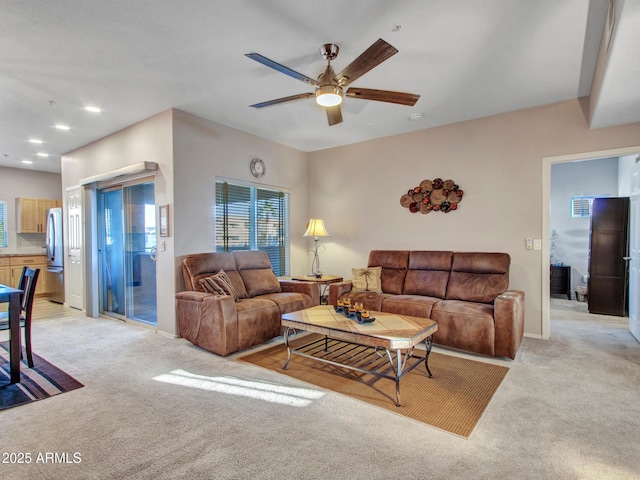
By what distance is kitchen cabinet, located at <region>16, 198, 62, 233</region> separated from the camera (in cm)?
706

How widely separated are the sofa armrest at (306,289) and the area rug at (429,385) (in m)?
1.08

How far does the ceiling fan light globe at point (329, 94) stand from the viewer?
2.64m

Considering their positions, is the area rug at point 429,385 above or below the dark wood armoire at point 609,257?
below

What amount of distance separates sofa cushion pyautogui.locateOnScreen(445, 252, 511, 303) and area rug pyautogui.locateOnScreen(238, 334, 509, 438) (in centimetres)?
85

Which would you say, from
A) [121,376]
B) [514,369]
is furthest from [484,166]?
[121,376]

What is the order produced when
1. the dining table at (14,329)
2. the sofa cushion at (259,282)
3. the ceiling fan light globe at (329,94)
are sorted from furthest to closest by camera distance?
the sofa cushion at (259,282) < the dining table at (14,329) < the ceiling fan light globe at (329,94)

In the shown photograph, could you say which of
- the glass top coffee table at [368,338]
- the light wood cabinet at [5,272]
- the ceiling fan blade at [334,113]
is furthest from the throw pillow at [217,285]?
the light wood cabinet at [5,272]

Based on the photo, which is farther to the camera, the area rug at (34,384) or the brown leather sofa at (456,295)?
the brown leather sofa at (456,295)

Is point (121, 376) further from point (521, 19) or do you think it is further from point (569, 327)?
point (569, 327)

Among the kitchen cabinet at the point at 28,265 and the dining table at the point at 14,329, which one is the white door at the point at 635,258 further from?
the kitchen cabinet at the point at 28,265

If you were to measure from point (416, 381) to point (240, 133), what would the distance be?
3902 mm

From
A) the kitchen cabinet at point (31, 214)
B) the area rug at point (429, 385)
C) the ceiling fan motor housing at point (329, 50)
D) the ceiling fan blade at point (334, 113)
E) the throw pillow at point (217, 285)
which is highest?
the ceiling fan motor housing at point (329, 50)

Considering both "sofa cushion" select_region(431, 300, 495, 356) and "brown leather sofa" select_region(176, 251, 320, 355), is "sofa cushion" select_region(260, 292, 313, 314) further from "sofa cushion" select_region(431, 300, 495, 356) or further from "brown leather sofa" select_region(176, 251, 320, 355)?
"sofa cushion" select_region(431, 300, 495, 356)

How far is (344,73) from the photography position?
2.51 m
